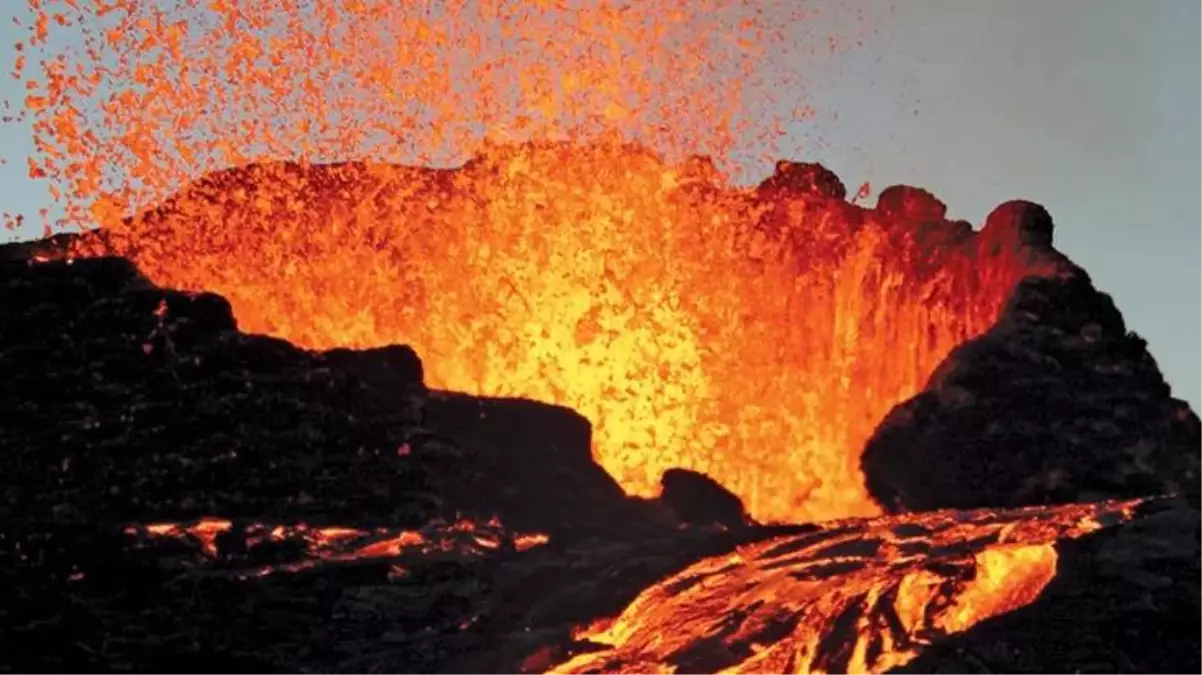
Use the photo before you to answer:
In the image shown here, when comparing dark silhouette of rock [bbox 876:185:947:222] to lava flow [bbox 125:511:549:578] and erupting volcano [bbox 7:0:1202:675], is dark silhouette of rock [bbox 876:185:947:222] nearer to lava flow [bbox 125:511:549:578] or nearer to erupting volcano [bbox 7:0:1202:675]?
erupting volcano [bbox 7:0:1202:675]

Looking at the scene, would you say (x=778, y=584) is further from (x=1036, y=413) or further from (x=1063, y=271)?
(x=1063, y=271)

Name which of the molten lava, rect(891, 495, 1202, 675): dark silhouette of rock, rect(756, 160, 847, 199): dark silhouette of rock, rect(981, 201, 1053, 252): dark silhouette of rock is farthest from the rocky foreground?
rect(756, 160, 847, 199): dark silhouette of rock

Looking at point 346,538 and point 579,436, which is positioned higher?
point 579,436

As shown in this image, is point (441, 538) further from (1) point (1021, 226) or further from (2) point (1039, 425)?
(1) point (1021, 226)

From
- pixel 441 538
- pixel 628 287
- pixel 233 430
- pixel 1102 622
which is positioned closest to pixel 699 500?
pixel 441 538

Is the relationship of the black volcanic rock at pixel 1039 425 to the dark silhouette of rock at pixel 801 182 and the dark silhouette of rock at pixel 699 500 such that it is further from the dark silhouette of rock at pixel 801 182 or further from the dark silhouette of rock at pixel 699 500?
the dark silhouette of rock at pixel 801 182

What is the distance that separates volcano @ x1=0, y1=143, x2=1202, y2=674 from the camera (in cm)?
1295

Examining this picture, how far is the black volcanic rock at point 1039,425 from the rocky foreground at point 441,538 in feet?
0.19

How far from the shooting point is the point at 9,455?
57.1ft

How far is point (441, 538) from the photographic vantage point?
1619 cm

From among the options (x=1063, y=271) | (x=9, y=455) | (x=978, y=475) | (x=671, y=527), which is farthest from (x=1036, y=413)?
(x=9, y=455)

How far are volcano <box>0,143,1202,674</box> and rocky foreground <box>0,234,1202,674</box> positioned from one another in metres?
0.03

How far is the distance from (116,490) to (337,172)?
10.2 meters

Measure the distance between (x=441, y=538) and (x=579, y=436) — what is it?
278 cm
